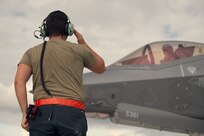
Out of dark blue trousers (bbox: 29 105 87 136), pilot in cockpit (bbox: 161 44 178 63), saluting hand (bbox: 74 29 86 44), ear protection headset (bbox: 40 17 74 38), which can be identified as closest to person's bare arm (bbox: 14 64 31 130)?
dark blue trousers (bbox: 29 105 87 136)

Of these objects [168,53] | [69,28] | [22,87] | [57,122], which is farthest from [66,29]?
[168,53]

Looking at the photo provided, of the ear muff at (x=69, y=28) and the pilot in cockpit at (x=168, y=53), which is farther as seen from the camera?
the pilot in cockpit at (x=168, y=53)

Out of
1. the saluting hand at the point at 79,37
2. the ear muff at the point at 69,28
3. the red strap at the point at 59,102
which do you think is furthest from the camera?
the saluting hand at the point at 79,37

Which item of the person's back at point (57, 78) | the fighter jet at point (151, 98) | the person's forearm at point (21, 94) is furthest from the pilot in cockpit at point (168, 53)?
the person's forearm at point (21, 94)

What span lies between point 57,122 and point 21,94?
47 cm

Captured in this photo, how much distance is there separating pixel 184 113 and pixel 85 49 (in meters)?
6.69

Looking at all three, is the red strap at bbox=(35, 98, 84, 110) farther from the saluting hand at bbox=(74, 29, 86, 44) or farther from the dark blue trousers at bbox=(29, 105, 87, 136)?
the saluting hand at bbox=(74, 29, 86, 44)

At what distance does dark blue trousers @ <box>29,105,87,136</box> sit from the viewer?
352cm

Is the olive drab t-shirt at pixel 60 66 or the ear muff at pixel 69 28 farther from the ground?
the ear muff at pixel 69 28

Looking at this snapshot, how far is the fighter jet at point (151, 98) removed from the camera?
9914 millimetres

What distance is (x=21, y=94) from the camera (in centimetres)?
370

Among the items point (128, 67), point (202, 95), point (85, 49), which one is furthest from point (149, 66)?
point (85, 49)

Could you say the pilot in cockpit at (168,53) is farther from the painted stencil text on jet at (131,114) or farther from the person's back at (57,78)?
the person's back at (57,78)

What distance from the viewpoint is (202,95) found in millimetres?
10188
